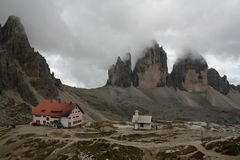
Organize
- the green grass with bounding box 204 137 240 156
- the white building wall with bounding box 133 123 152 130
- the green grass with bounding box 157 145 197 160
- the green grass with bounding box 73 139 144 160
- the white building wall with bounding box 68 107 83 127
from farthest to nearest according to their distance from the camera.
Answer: the white building wall with bounding box 68 107 83 127, the white building wall with bounding box 133 123 152 130, the green grass with bounding box 73 139 144 160, the green grass with bounding box 157 145 197 160, the green grass with bounding box 204 137 240 156

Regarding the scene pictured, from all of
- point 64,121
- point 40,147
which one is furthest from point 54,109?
Answer: point 40,147

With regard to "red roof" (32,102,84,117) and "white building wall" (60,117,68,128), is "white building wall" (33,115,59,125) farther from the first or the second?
"white building wall" (60,117,68,128)

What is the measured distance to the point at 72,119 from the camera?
146000 millimetres

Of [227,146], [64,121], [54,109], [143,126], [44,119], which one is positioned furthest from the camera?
[54,109]

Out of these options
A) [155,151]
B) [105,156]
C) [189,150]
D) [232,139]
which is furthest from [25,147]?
[232,139]

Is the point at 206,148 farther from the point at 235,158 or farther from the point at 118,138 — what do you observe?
the point at 118,138

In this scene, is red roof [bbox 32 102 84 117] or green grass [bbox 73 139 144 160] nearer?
green grass [bbox 73 139 144 160]

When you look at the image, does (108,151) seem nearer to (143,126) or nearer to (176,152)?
(176,152)

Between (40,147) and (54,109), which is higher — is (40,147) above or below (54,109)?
below

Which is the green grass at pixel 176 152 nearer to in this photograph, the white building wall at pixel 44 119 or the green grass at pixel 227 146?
the green grass at pixel 227 146

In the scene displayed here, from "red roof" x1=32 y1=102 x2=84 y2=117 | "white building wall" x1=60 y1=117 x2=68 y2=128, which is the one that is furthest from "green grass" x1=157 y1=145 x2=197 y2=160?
"red roof" x1=32 y1=102 x2=84 y2=117

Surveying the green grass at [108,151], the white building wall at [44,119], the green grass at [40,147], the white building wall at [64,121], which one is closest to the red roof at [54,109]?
the white building wall at [44,119]

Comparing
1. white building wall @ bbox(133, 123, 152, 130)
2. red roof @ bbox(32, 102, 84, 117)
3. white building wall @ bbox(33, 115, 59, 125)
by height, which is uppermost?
red roof @ bbox(32, 102, 84, 117)

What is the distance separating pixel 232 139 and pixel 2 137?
76510mm
